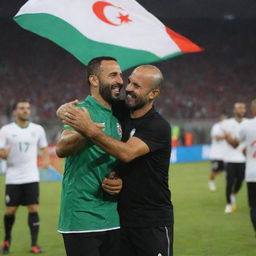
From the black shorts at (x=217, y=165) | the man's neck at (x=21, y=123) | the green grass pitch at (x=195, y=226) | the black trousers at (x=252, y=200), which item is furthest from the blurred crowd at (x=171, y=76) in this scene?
the black trousers at (x=252, y=200)

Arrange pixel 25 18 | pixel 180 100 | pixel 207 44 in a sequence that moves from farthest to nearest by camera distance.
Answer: pixel 207 44, pixel 180 100, pixel 25 18

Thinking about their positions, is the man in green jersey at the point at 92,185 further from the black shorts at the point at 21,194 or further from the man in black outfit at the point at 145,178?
the black shorts at the point at 21,194

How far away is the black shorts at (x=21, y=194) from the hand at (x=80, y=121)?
15.8 ft

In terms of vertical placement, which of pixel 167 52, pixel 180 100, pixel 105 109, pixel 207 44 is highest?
pixel 207 44

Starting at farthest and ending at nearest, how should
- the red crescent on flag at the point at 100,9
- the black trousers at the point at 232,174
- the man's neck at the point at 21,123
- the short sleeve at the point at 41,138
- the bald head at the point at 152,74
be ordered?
the black trousers at the point at 232,174, the short sleeve at the point at 41,138, the man's neck at the point at 21,123, the red crescent on flag at the point at 100,9, the bald head at the point at 152,74

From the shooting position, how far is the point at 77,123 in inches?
158

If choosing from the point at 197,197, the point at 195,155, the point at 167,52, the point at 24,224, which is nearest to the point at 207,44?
the point at 195,155

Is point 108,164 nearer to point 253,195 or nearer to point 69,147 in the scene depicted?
point 69,147

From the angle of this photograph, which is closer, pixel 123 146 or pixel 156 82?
pixel 123 146

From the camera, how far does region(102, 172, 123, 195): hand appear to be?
426 cm

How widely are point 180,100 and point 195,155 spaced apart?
7295mm

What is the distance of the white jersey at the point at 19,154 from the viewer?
8.72 metres

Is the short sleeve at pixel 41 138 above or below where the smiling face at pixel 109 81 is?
below

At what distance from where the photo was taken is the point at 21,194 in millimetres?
8727
